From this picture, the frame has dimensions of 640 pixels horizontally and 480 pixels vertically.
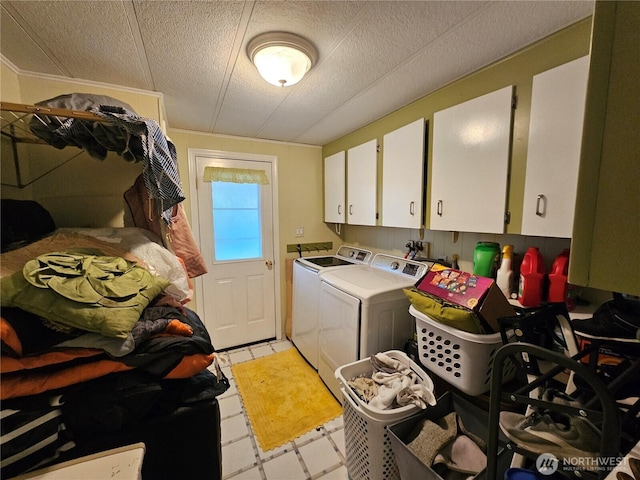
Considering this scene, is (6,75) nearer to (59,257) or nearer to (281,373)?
(59,257)

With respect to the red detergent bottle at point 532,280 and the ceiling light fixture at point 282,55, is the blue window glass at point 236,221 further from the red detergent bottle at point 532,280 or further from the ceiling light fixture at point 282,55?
the red detergent bottle at point 532,280

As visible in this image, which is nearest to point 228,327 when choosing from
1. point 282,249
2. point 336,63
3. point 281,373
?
point 281,373

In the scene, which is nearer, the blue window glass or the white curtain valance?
the white curtain valance

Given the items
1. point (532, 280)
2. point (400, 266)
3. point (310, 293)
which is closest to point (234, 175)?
point (310, 293)

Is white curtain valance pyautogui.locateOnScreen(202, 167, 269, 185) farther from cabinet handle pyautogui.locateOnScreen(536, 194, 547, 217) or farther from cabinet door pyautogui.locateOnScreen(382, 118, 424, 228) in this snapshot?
cabinet handle pyautogui.locateOnScreen(536, 194, 547, 217)

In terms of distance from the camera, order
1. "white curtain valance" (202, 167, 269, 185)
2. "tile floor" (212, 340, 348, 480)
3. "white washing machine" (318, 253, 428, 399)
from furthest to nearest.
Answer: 1. "white curtain valance" (202, 167, 269, 185)
2. "white washing machine" (318, 253, 428, 399)
3. "tile floor" (212, 340, 348, 480)

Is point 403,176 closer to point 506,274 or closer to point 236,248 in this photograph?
point 506,274

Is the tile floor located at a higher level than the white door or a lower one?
lower

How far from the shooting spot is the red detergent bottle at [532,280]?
1.31 m

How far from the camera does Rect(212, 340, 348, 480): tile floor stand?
5.02 ft

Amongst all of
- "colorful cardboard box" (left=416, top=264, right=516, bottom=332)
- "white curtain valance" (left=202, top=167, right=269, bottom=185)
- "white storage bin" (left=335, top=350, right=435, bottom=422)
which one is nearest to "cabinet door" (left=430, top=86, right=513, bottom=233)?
"colorful cardboard box" (left=416, top=264, right=516, bottom=332)

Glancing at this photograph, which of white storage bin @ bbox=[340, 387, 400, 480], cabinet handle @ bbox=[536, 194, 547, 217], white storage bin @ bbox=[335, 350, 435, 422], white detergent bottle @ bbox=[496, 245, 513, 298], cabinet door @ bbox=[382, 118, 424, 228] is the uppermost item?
cabinet door @ bbox=[382, 118, 424, 228]

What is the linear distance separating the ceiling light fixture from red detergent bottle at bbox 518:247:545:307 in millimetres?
1554

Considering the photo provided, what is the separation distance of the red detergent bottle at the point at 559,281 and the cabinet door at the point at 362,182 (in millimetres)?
1273
